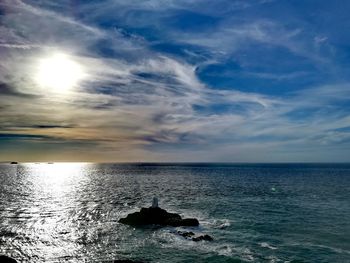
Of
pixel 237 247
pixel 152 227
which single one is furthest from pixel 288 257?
pixel 152 227

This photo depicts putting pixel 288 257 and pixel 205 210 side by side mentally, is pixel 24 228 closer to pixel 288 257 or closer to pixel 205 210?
pixel 205 210

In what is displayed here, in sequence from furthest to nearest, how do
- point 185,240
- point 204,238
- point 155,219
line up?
1. point 155,219
2. point 204,238
3. point 185,240

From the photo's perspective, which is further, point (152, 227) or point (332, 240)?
point (152, 227)

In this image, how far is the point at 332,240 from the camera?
35812mm

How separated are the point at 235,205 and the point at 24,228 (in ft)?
132

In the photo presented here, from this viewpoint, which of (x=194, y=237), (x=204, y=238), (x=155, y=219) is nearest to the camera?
(x=204, y=238)

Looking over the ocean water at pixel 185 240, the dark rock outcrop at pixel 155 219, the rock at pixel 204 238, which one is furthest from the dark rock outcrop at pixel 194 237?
the dark rock outcrop at pixel 155 219

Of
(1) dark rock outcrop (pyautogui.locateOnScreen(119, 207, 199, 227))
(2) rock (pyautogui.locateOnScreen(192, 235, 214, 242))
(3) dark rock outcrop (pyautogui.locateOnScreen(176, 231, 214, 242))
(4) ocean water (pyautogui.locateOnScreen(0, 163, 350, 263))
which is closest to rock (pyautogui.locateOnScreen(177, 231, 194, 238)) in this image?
(3) dark rock outcrop (pyautogui.locateOnScreen(176, 231, 214, 242))

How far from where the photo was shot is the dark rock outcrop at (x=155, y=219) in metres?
43.9

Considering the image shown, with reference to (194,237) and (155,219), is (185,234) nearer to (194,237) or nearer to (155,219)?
(194,237)

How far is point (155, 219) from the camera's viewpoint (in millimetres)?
45875

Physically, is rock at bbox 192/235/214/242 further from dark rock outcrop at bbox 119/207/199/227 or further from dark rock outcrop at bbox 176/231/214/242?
dark rock outcrop at bbox 119/207/199/227

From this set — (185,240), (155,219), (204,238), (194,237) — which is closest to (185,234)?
(194,237)

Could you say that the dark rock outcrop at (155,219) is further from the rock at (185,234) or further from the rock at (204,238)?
the rock at (204,238)
